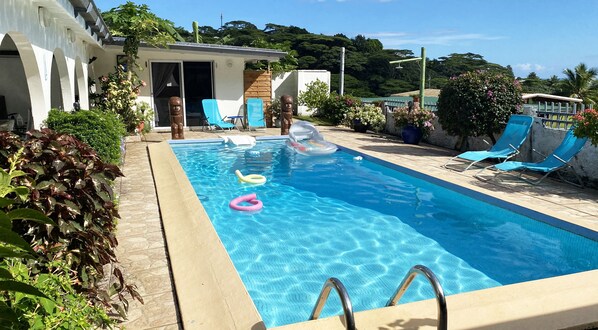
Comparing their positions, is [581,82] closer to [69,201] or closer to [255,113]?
[255,113]

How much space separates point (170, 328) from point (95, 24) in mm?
7749

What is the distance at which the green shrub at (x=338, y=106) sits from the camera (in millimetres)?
16625

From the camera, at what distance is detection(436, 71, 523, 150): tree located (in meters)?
10.0

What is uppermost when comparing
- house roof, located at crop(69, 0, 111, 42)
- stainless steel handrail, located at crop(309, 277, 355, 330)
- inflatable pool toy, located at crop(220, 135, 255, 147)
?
house roof, located at crop(69, 0, 111, 42)

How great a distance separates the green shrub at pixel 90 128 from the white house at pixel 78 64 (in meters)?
0.24

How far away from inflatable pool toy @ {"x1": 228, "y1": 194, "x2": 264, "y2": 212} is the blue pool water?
0.11 m

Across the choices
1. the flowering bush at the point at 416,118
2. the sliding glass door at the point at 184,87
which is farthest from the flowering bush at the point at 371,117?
the sliding glass door at the point at 184,87

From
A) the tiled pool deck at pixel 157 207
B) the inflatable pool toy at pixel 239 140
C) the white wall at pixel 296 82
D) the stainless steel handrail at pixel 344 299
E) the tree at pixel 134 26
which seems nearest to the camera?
the stainless steel handrail at pixel 344 299

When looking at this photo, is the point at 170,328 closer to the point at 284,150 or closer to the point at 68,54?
the point at 68,54

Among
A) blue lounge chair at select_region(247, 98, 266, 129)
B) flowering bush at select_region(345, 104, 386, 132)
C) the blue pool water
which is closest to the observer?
the blue pool water

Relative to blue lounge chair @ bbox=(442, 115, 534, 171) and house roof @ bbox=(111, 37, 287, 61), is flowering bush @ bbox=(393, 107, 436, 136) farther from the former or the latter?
house roof @ bbox=(111, 37, 287, 61)

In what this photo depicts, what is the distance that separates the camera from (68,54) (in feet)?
28.4

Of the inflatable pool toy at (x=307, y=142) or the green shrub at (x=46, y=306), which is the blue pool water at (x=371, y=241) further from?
the inflatable pool toy at (x=307, y=142)

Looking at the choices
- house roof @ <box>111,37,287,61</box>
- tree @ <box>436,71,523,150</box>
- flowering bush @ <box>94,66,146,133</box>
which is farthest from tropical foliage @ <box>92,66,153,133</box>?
tree @ <box>436,71,523,150</box>
